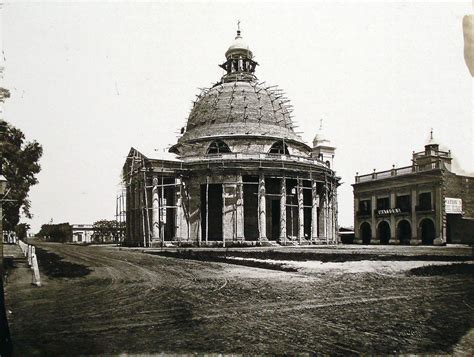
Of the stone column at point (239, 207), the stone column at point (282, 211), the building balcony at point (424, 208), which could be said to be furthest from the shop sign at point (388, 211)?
the stone column at point (239, 207)

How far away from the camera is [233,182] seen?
121 feet

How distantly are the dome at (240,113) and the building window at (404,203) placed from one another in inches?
503

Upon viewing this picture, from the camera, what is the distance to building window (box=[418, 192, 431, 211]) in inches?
1635

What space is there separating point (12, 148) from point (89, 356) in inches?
239

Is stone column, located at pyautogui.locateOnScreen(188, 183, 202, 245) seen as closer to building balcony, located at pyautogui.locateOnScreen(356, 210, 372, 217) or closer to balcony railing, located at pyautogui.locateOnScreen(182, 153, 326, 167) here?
balcony railing, located at pyautogui.locateOnScreen(182, 153, 326, 167)

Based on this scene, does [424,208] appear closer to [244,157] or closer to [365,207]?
[365,207]

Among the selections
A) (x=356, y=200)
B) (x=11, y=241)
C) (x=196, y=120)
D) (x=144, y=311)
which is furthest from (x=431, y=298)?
(x=356, y=200)

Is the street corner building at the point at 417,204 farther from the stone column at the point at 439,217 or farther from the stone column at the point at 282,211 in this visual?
the stone column at the point at 282,211

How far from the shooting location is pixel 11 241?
112 ft

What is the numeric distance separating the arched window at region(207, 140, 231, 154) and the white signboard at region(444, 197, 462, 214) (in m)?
20.3

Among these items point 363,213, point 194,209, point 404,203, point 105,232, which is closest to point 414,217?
point 404,203

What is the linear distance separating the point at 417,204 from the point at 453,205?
326 inches

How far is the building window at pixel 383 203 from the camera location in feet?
159

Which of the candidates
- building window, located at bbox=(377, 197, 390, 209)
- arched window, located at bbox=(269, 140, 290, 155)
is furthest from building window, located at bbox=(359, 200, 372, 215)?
arched window, located at bbox=(269, 140, 290, 155)
